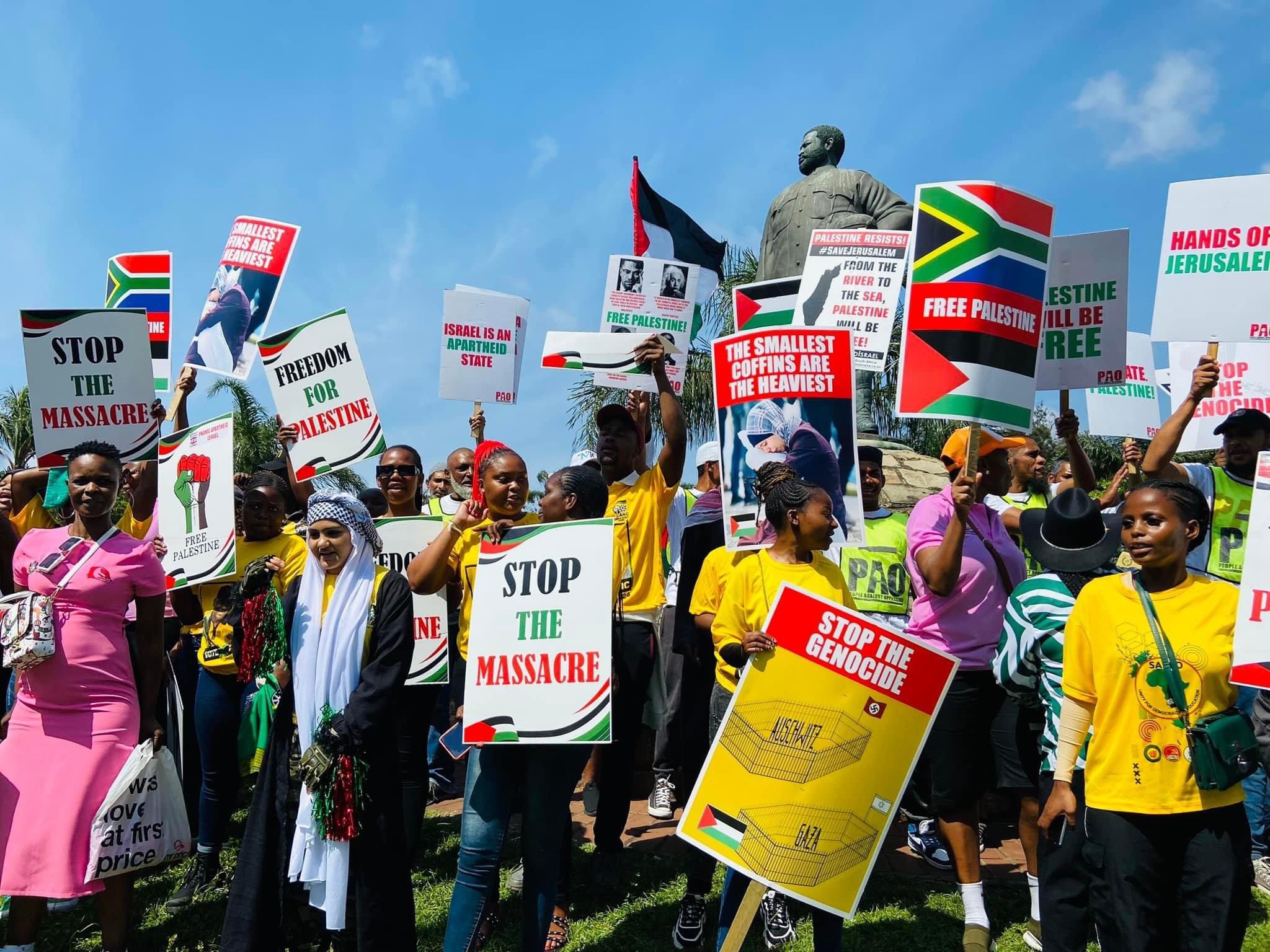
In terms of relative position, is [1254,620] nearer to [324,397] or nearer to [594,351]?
[594,351]

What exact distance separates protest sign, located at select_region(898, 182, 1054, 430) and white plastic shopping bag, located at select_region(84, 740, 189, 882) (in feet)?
11.5

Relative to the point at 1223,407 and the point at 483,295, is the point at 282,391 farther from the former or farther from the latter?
the point at 1223,407

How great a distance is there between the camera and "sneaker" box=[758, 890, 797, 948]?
461 cm

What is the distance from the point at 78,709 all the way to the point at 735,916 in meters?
2.89

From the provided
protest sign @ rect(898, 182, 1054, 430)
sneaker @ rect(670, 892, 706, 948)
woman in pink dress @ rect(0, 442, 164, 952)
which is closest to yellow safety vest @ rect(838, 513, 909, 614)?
protest sign @ rect(898, 182, 1054, 430)

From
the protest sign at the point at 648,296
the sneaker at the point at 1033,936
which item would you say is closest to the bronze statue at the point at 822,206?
the protest sign at the point at 648,296

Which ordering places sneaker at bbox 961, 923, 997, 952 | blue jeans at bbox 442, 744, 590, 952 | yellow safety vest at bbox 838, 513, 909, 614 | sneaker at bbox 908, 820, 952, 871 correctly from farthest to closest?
yellow safety vest at bbox 838, 513, 909, 614 < sneaker at bbox 908, 820, 952, 871 < sneaker at bbox 961, 923, 997, 952 < blue jeans at bbox 442, 744, 590, 952

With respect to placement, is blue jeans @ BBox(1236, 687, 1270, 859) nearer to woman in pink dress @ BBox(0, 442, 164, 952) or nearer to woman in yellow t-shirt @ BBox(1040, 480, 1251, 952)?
woman in yellow t-shirt @ BBox(1040, 480, 1251, 952)

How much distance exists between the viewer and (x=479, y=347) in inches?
321

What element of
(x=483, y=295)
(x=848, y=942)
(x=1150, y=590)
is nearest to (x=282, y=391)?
(x=483, y=295)

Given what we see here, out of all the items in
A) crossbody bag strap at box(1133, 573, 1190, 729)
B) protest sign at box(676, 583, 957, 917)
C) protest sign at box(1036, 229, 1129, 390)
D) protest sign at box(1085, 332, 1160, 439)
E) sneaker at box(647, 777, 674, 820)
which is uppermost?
protest sign at box(1036, 229, 1129, 390)

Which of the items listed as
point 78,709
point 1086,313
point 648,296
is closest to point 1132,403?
point 1086,313

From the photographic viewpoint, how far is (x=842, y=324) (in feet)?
22.1

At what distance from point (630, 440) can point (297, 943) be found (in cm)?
275
